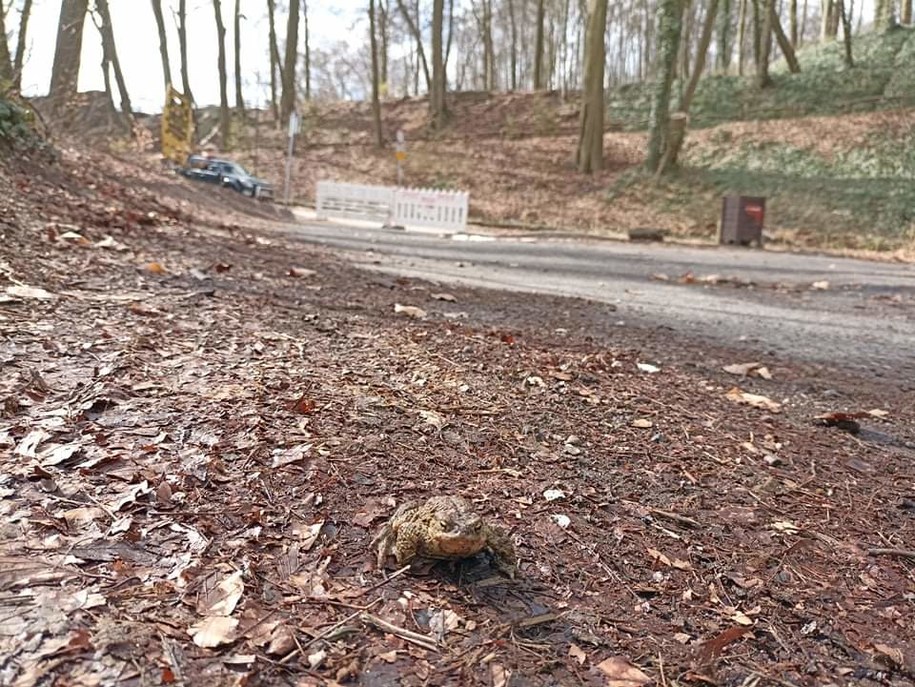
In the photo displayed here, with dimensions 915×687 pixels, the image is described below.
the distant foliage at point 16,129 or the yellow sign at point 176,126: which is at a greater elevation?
the yellow sign at point 176,126

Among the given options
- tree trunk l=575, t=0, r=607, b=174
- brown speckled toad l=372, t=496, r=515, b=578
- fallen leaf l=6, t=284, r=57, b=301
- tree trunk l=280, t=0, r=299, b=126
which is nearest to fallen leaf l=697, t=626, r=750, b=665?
brown speckled toad l=372, t=496, r=515, b=578

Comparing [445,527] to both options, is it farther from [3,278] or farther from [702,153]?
[702,153]

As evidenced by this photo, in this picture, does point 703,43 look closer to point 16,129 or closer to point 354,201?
point 354,201

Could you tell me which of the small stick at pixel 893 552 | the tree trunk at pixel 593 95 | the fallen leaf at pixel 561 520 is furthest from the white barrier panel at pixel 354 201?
the small stick at pixel 893 552

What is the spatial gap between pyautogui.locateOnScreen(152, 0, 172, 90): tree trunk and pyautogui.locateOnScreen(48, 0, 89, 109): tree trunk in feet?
59.7

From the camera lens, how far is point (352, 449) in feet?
8.10

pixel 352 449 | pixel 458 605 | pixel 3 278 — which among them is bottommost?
pixel 458 605

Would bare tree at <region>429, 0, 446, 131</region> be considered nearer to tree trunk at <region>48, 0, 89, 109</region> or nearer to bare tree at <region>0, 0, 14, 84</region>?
tree trunk at <region>48, 0, 89, 109</region>

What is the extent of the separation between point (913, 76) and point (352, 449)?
29925mm

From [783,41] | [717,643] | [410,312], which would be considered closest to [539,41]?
[783,41]

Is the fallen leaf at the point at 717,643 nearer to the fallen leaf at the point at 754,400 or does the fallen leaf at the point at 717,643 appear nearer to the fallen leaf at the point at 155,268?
the fallen leaf at the point at 754,400

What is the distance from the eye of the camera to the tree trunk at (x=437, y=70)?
27.4 m

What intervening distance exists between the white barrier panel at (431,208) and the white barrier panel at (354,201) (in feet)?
1.36


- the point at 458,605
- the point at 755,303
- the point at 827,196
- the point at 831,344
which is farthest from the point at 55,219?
the point at 827,196
